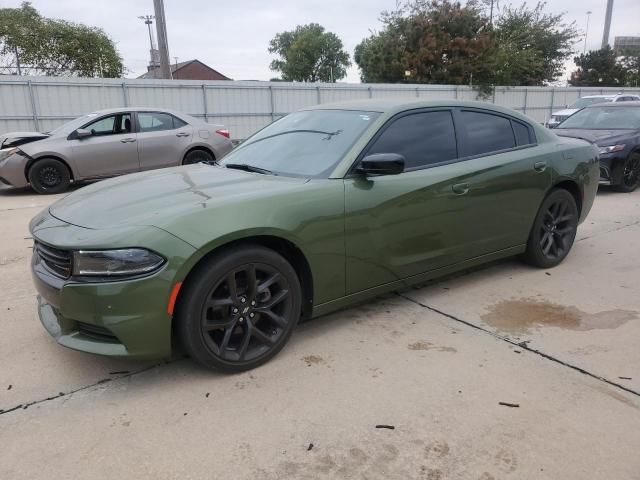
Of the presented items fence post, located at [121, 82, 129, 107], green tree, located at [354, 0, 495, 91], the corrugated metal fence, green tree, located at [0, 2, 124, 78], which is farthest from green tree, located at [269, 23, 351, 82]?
fence post, located at [121, 82, 129, 107]

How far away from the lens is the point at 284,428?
249 cm

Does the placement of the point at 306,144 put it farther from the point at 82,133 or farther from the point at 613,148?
the point at 613,148

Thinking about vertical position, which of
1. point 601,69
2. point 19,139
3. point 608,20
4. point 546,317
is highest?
point 608,20

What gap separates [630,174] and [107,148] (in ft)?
30.3

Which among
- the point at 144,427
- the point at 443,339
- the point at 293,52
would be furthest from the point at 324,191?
the point at 293,52

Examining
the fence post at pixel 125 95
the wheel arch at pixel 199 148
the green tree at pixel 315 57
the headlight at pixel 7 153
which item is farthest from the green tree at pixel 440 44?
the green tree at pixel 315 57

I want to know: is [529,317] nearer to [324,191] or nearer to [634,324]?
[634,324]

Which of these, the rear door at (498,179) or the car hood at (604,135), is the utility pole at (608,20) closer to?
the car hood at (604,135)

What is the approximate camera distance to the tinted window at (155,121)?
380 inches

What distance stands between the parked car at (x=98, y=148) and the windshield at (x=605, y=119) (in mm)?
7240

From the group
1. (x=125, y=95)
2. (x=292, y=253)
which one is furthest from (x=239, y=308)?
(x=125, y=95)

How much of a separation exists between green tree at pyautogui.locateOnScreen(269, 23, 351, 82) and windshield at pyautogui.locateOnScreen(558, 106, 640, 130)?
67.5 metres

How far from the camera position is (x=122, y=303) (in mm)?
2543

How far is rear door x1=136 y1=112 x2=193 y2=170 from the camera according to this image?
9.58m
